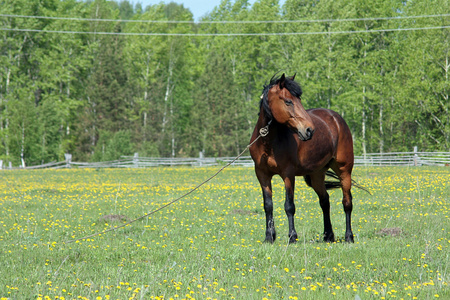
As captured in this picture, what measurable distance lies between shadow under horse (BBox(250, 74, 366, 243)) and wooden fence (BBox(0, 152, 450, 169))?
91.8ft

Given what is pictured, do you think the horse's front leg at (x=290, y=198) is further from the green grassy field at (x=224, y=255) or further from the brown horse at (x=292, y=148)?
the green grassy field at (x=224, y=255)

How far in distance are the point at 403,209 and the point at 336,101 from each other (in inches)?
1579

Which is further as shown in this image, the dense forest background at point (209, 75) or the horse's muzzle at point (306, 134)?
the dense forest background at point (209, 75)

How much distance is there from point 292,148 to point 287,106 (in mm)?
801

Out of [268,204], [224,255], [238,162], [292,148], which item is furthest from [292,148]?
[238,162]

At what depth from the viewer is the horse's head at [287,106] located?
750 centimetres

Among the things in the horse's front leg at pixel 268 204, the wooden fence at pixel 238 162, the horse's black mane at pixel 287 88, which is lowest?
the wooden fence at pixel 238 162

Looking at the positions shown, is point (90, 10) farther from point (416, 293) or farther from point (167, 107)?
point (416, 293)

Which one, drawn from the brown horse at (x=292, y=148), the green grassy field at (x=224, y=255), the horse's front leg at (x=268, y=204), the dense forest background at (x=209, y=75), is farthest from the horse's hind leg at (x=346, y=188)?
the dense forest background at (x=209, y=75)

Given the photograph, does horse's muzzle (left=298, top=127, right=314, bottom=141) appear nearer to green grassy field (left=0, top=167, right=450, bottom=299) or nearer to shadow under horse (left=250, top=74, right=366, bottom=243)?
shadow under horse (left=250, top=74, right=366, bottom=243)

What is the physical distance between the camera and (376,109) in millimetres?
53000

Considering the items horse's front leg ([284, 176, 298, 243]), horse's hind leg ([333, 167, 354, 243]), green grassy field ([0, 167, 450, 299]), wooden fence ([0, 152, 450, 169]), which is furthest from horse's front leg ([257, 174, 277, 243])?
wooden fence ([0, 152, 450, 169])

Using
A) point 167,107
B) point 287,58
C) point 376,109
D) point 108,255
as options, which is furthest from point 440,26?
point 108,255

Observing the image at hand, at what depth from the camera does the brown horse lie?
7.66 meters
